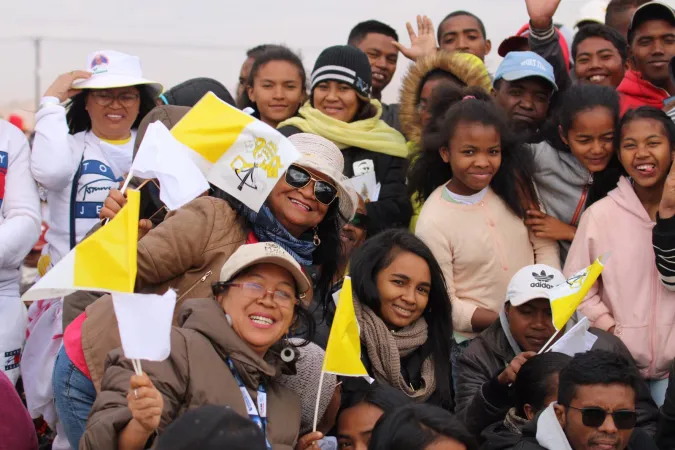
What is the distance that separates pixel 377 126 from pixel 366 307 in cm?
177

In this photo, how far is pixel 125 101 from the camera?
19.5 feet

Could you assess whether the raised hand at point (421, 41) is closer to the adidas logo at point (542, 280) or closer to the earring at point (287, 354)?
the adidas logo at point (542, 280)

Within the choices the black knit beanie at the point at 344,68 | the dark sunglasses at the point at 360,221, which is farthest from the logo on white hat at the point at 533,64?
the dark sunglasses at the point at 360,221

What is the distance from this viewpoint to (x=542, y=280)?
5.15m

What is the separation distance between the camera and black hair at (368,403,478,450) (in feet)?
12.0

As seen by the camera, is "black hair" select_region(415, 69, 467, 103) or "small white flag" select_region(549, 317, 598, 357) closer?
"small white flag" select_region(549, 317, 598, 357)

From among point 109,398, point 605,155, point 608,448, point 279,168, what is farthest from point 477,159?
point 109,398

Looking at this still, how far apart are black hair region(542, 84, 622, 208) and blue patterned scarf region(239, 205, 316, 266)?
1948mm

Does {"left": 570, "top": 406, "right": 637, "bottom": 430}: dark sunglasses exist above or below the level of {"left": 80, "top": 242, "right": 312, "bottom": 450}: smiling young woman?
below

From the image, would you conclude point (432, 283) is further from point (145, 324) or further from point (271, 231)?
point (145, 324)

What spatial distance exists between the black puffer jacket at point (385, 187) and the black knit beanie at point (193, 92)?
2.09 ft

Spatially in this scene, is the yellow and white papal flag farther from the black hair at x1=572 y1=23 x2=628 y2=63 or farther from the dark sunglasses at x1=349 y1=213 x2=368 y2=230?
the black hair at x1=572 y1=23 x2=628 y2=63

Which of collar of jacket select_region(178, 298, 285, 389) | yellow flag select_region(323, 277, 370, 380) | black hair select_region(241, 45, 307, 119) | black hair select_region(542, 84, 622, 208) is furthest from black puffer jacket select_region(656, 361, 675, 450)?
black hair select_region(241, 45, 307, 119)

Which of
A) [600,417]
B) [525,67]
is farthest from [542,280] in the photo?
[525,67]
